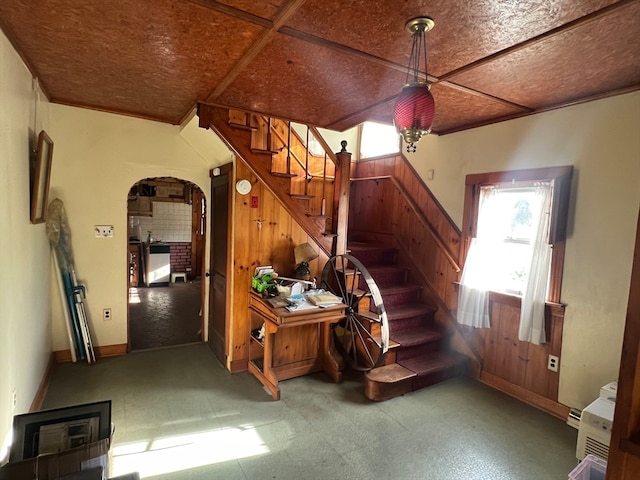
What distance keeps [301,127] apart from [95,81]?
2.35m

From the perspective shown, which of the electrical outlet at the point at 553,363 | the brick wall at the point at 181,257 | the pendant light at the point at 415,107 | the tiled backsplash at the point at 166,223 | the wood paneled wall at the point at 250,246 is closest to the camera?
the pendant light at the point at 415,107

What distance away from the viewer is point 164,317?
16.9ft

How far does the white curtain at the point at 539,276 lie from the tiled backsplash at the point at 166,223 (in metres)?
Result: 7.32

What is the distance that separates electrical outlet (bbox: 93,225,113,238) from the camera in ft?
11.8

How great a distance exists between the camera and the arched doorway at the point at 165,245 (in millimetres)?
6328

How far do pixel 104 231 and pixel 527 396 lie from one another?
14.6ft

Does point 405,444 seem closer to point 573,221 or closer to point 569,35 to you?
point 573,221

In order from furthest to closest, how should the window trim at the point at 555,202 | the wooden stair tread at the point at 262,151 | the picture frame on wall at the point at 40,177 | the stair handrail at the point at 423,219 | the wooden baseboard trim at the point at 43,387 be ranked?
the stair handrail at the point at 423,219
the wooden stair tread at the point at 262,151
the window trim at the point at 555,202
the wooden baseboard trim at the point at 43,387
the picture frame on wall at the point at 40,177

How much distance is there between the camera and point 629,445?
0.97 meters

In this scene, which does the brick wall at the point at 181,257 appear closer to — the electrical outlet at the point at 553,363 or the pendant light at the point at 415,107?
the electrical outlet at the point at 553,363

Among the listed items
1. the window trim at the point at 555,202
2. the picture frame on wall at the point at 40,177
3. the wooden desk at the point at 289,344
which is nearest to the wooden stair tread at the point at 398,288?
the wooden desk at the point at 289,344

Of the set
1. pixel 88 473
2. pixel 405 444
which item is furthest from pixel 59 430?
pixel 405 444

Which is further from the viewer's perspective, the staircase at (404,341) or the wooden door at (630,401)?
the staircase at (404,341)

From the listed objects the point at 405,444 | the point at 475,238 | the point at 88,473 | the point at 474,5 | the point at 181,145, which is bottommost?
the point at 405,444
